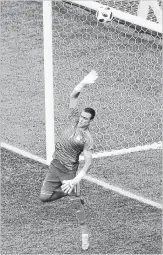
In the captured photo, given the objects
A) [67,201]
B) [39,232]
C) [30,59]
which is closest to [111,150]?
[67,201]

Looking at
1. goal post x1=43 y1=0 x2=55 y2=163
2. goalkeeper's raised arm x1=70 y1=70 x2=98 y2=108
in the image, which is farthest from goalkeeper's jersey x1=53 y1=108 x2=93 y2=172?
goal post x1=43 y1=0 x2=55 y2=163

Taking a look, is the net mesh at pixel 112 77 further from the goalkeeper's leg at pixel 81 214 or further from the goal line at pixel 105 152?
the goalkeeper's leg at pixel 81 214

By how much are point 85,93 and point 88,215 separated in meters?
3.72

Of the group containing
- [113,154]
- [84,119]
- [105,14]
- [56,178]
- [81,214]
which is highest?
[105,14]

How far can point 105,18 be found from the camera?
1340 centimetres

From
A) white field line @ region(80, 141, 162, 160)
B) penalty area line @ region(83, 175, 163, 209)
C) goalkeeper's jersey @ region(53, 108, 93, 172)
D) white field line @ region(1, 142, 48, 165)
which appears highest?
goalkeeper's jersey @ region(53, 108, 93, 172)

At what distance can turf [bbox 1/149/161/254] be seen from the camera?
39.0 ft

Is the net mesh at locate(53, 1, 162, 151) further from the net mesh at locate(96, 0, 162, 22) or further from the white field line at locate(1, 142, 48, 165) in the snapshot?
the white field line at locate(1, 142, 48, 165)

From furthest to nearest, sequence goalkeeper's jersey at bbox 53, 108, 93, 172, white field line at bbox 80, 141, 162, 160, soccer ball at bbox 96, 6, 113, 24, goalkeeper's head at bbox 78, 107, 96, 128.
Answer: white field line at bbox 80, 141, 162, 160 < soccer ball at bbox 96, 6, 113, 24 < goalkeeper's jersey at bbox 53, 108, 93, 172 < goalkeeper's head at bbox 78, 107, 96, 128

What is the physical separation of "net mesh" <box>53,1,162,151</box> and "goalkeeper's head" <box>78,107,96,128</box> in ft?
8.58

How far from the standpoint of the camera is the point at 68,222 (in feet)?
41.0

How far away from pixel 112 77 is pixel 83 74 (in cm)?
47

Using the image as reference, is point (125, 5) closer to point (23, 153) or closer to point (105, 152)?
point (105, 152)

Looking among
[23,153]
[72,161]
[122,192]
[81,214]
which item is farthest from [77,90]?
[23,153]
